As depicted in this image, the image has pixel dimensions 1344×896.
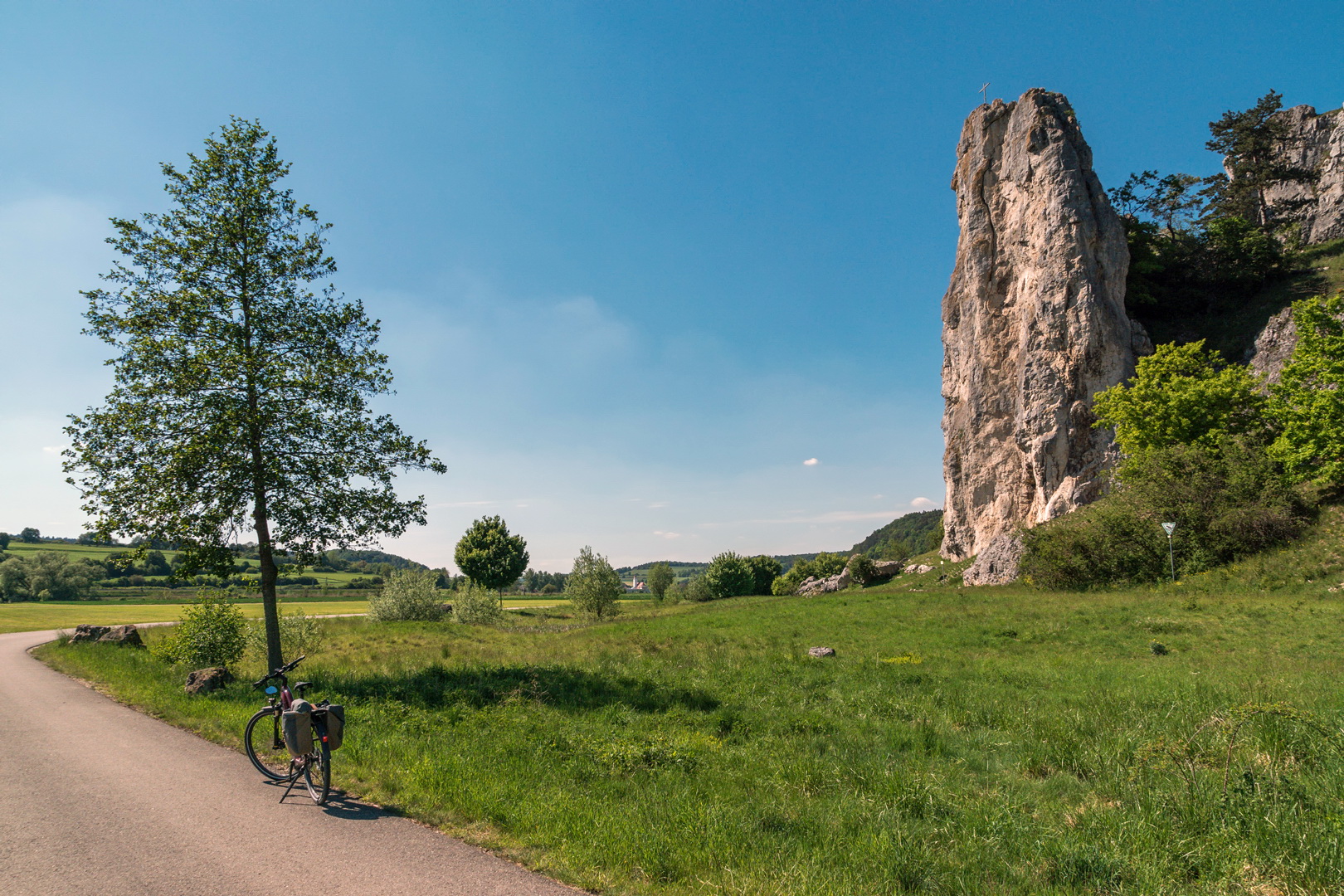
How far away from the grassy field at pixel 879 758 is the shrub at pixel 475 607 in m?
26.9

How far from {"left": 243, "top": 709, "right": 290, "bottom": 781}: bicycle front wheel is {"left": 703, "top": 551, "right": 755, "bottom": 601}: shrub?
80.2m

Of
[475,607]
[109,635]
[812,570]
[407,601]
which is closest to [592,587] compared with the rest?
[475,607]

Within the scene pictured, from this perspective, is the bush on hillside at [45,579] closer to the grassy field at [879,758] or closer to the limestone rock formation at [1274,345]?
the grassy field at [879,758]

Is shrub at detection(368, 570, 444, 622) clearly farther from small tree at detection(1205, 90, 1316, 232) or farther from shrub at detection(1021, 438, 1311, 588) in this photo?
small tree at detection(1205, 90, 1316, 232)

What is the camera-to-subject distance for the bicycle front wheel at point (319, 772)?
637cm

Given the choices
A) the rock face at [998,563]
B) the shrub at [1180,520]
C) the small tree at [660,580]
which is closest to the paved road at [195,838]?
the shrub at [1180,520]

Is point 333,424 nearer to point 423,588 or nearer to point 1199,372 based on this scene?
point 423,588

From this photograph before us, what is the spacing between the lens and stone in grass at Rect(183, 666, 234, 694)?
39.5 feet

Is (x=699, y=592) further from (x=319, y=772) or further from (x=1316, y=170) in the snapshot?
(x=1316, y=170)

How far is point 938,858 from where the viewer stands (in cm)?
481

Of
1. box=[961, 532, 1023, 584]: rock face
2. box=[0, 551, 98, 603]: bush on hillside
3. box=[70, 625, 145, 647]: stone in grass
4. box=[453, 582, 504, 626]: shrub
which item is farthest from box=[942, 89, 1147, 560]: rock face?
box=[0, 551, 98, 603]: bush on hillside

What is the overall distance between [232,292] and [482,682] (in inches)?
458

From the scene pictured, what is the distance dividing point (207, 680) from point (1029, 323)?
58.2 meters

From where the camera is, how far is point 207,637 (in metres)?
16.6
